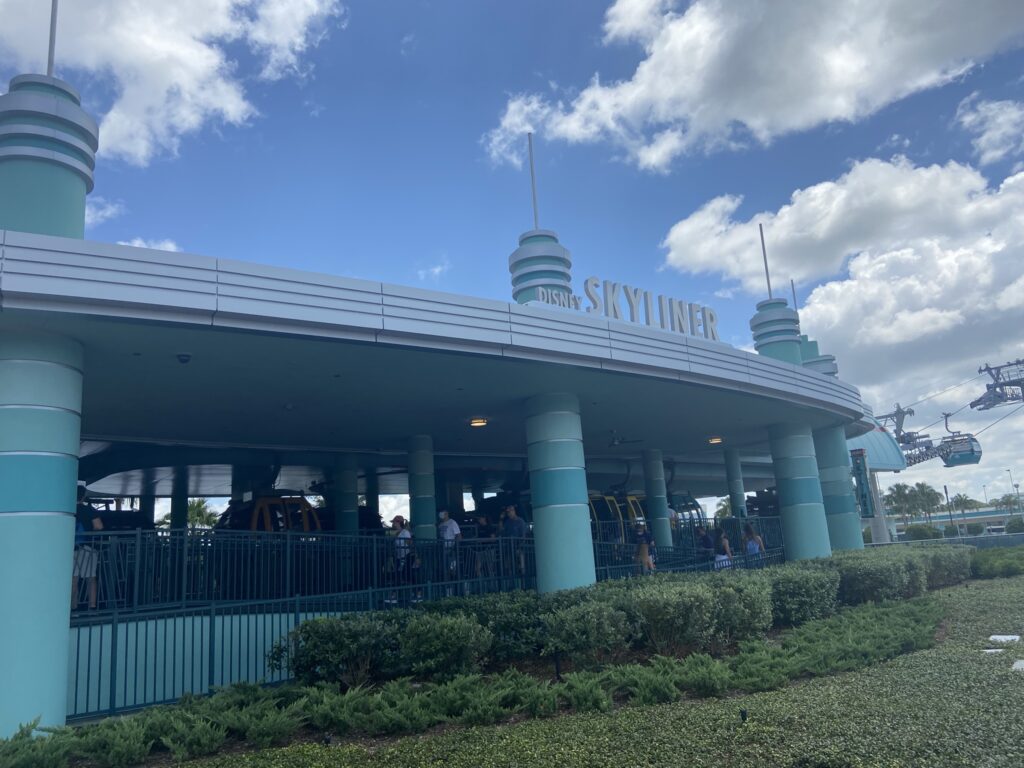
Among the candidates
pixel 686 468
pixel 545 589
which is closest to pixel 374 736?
pixel 545 589

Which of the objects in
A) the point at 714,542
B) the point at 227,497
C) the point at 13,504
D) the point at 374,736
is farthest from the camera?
the point at 227,497

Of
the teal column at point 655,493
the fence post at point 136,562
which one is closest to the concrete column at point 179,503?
the fence post at point 136,562

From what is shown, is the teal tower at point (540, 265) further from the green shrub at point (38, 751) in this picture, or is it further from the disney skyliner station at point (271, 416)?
the green shrub at point (38, 751)

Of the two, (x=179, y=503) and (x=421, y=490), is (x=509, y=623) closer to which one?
(x=421, y=490)

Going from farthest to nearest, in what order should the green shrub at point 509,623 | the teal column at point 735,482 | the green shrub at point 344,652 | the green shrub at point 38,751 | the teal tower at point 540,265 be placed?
the teal column at point 735,482
the teal tower at point 540,265
the green shrub at point 509,623
the green shrub at point 344,652
the green shrub at point 38,751

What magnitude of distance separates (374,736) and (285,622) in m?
5.14

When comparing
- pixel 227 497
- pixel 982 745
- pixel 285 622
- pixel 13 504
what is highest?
pixel 227 497

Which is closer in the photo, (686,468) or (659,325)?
(659,325)

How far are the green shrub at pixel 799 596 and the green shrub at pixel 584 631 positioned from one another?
3.85 m

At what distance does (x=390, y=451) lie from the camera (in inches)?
914

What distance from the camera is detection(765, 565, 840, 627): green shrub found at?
508 inches

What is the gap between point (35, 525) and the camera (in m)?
9.21

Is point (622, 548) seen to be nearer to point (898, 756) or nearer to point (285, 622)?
point (285, 622)

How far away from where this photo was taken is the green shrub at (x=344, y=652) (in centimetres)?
947
